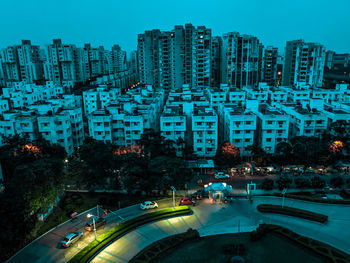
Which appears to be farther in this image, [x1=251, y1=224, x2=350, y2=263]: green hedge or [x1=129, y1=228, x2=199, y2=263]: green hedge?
[x1=129, y1=228, x2=199, y2=263]: green hedge

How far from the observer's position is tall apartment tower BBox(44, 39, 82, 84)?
119938 millimetres

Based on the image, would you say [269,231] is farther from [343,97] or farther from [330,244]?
[343,97]

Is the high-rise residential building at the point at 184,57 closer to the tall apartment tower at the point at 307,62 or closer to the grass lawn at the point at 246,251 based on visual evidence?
the tall apartment tower at the point at 307,62

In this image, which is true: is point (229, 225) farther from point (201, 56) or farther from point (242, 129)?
point (201, 56)

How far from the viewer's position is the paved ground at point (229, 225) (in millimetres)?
26125

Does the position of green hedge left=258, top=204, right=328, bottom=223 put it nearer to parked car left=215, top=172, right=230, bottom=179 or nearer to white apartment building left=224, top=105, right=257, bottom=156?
parked car left=215, top=172, right=230, bottom=179

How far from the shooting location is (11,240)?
22391mm

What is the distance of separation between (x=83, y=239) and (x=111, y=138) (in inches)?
1029

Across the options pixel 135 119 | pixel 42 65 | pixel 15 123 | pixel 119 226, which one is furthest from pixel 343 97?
pixel 42 65

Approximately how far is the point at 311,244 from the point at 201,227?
10.8 m

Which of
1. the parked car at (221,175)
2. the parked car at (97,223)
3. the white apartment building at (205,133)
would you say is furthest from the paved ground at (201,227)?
the white apartment building at (205,133)

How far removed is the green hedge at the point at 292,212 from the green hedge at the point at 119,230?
904cm

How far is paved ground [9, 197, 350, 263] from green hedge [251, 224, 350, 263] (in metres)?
1.50

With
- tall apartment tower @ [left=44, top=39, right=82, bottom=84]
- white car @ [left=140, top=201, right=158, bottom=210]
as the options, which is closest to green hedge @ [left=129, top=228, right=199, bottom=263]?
white car @ [left=140, top=201, right=158, bottom=210]
